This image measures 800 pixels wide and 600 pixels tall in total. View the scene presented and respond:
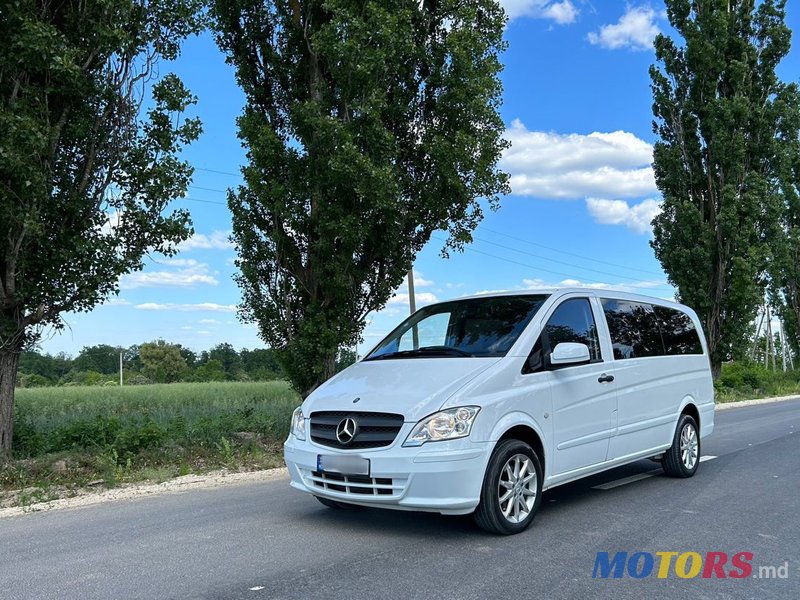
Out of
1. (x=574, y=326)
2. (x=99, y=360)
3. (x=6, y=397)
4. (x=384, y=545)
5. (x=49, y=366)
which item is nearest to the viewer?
(x=384, y=545)

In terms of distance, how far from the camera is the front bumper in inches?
196

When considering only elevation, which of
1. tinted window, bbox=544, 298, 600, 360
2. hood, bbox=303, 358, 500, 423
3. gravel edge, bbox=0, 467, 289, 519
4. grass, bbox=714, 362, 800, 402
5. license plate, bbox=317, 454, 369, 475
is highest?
tinted window, bbox=544, 298, 600, 360

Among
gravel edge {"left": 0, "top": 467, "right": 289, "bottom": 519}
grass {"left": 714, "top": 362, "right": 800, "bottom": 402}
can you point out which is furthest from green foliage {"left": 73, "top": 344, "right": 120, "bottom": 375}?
gravel edge {"left": 0, "top": 467, "right": 289, "bottom": 519}

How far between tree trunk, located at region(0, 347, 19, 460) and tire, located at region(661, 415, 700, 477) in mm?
8397

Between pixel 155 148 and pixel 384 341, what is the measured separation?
5.02 m

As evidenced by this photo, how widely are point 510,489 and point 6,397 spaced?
722 cm

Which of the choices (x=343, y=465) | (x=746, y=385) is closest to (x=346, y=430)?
(x=343, y=465)

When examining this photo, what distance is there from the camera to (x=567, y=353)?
577 cm

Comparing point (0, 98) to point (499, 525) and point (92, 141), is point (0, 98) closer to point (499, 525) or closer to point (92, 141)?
point (92, 141)

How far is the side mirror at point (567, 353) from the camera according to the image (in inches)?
227

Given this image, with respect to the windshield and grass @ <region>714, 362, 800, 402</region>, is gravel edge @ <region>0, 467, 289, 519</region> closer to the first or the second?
the windshield

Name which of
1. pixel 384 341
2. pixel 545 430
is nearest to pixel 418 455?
pixel 545 430

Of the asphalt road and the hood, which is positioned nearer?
the asphalt road

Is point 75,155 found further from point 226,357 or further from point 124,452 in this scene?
point 226,357
